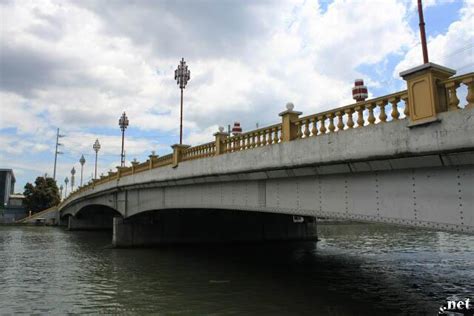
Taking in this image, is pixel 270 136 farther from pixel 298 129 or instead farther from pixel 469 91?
pixel 469 91

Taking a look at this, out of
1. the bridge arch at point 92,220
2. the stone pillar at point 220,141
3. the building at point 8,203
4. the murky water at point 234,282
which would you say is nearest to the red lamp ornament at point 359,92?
the murky water at point 234,282

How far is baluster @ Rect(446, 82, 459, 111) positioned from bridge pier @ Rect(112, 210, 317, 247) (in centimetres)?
2063

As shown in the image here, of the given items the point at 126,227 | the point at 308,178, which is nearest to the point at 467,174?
the point at 308,178

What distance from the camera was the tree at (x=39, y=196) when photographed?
7862 cm

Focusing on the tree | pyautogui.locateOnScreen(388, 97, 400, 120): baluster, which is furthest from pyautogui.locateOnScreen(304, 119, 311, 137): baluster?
the tree

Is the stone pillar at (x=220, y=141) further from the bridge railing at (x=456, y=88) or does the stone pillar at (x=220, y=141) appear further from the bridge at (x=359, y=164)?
the bridge railing at (x=456, y=88)

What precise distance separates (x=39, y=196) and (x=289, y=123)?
77437 mm

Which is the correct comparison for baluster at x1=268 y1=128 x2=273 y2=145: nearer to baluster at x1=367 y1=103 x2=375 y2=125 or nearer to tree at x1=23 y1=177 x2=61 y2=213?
baluster at x1=367 y1=103 x2=375 y2=125

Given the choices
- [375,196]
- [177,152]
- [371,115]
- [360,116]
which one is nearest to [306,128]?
[360,116]

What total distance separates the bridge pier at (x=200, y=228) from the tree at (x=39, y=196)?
57072 mm

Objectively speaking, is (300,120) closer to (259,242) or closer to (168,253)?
(168,253)

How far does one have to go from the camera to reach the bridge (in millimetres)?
8125

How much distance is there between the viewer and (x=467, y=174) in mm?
8031

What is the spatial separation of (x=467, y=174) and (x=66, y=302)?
1197 cm
